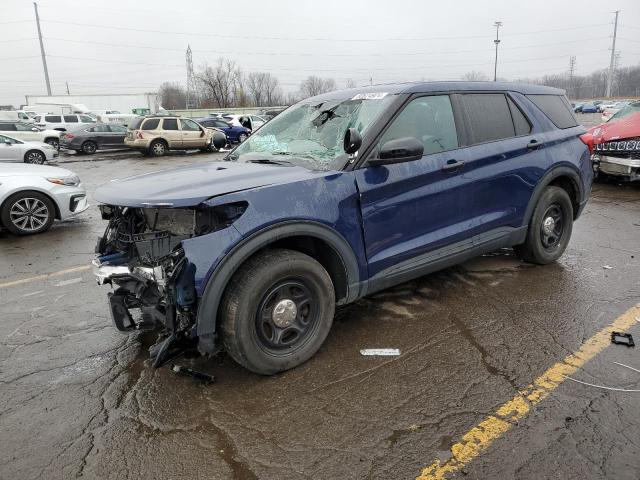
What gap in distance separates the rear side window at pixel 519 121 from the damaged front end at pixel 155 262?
2956 mm

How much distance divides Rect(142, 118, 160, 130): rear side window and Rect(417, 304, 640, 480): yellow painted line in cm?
2053

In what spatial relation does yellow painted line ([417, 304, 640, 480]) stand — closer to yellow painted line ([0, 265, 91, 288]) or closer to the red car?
yellow painted line ([0, 265, 91, 288])

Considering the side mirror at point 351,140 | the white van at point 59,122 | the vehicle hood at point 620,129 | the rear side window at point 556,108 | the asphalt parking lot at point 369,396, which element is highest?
the white van at point 59,122

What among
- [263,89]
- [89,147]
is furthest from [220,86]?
[89,147]

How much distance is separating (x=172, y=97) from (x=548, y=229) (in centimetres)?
10328

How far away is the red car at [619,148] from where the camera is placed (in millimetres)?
9023

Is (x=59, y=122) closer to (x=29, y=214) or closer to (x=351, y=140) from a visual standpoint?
(x=29, y=214)

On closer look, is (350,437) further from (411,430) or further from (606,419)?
(606,419)

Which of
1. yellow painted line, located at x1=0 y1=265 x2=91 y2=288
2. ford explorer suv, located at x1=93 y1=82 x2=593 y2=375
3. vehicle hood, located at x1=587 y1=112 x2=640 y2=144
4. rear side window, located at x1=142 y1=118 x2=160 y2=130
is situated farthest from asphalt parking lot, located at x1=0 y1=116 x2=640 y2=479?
rear side window, located at x1=142 y1=118 x2=160 y2=130

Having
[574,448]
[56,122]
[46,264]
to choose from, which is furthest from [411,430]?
[56,122]

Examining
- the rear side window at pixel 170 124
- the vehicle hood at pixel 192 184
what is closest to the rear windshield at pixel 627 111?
the vehicle hood at pixel 192 184

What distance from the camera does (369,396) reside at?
291 cm

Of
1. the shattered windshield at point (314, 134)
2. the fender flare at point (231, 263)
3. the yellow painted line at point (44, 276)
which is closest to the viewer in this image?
the fender flare at point (231, 263)

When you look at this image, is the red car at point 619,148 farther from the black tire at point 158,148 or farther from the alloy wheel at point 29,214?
the black tire at point 158,148
